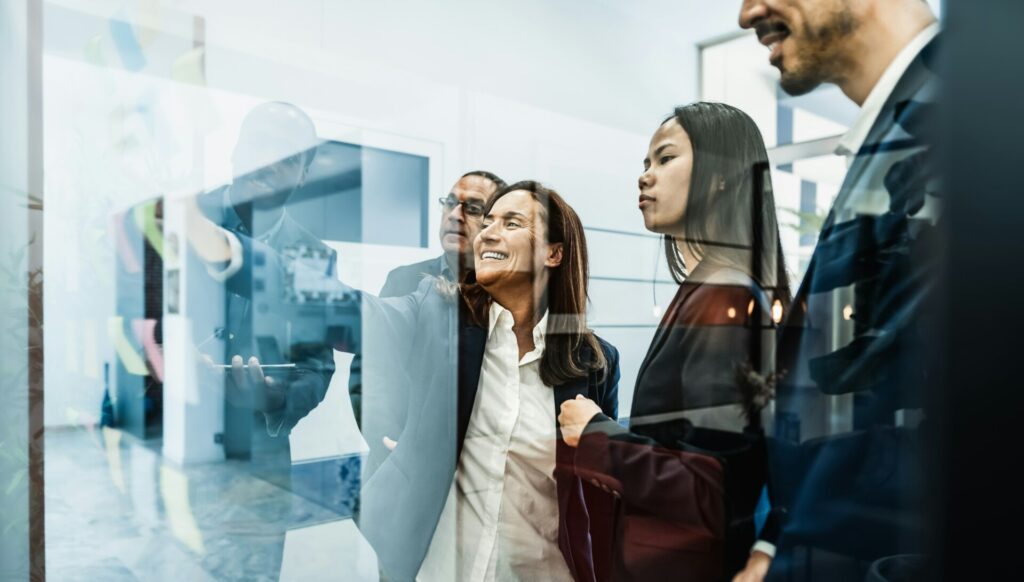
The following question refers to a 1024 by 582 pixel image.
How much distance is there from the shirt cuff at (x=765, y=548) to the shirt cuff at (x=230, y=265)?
1.42 m

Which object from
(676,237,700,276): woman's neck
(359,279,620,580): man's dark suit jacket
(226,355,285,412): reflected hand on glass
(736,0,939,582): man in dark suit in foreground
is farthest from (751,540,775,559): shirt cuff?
(226,355,285,412): reflected hand on glass

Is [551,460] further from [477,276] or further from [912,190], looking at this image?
[912,190]

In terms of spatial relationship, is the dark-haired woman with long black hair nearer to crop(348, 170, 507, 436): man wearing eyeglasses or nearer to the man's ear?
the man's ear

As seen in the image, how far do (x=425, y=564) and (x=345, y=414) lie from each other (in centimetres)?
43

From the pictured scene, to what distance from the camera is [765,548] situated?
3.39ft

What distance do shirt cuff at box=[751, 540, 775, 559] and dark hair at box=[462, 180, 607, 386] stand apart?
15.9 inches

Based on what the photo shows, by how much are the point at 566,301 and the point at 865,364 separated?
2.01ft

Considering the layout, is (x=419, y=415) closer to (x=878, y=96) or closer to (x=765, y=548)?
(x=765, y=548)

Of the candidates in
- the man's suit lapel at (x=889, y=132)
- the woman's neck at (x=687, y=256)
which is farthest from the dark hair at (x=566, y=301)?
the man's suit lapel at (x=889, y=132)

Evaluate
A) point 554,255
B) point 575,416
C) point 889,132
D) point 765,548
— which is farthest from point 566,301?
point 889,132

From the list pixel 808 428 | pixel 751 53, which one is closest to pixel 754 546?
pixel 808 428

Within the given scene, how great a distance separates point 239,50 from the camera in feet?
5.90

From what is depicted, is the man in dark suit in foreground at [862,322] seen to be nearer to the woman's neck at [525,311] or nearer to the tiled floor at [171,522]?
the woman's neck at [525,311]

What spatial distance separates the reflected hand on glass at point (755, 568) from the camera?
1.03 meters
